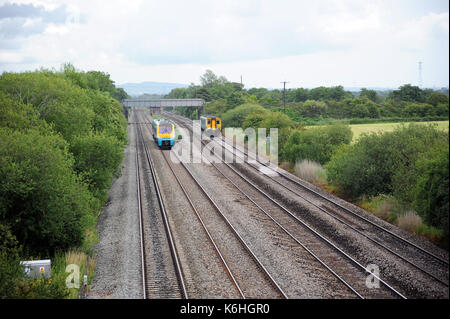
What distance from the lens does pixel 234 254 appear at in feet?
44.6

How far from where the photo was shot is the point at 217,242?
1468cm

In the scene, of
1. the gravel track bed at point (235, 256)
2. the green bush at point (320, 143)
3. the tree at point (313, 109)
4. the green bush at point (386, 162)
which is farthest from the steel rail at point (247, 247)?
the tree at point (313, 109)

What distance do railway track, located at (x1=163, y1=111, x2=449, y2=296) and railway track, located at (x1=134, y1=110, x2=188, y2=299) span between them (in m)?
7.24

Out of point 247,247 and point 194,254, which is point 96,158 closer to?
point 194,254

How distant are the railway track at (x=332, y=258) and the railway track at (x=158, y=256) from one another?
468 cm

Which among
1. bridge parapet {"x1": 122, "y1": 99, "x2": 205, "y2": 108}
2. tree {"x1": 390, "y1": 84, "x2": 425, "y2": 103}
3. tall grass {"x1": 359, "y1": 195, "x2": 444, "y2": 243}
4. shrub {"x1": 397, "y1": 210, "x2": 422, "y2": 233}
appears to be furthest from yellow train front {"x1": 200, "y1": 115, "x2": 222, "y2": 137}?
tree {"x1": 390, "y1": 84, "x2": 425, "y2": 103}

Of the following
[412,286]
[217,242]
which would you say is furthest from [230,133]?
[412,286]

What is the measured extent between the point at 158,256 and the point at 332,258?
237 inches

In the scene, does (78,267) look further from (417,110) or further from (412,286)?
(417,110)

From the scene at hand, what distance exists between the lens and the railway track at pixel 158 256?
1120cm

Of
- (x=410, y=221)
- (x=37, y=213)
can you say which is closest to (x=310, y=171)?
(x=410, y=221)

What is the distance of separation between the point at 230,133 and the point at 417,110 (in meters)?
27.9

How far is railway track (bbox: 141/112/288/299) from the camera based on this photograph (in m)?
11.0
